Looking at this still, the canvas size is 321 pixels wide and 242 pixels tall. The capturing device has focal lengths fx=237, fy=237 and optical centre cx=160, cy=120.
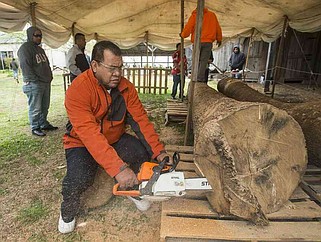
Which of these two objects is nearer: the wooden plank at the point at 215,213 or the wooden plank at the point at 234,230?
the wooden plank at the point at 234,230

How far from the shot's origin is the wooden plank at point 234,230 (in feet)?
4.20

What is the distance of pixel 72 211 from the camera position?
1.87 m

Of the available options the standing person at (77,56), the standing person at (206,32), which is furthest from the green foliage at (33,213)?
the standing person at (77,56)

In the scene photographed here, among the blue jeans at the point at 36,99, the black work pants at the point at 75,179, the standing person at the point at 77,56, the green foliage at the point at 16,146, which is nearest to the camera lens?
the black work pants at the point at 75,179

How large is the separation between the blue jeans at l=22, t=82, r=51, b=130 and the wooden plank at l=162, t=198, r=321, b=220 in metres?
3.32

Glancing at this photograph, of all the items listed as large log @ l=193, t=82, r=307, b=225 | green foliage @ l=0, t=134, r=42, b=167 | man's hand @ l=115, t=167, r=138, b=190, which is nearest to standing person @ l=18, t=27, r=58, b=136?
green foliage @ l=0, t=134, r=42, b=167

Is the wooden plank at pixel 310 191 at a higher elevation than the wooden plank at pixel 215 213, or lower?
higher

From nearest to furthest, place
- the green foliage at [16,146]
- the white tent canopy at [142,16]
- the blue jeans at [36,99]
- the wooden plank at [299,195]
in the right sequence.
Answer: the wooden plank at [299,195] → the green foliage at [16,146] → the blue jeans at [36,99] → the white tent canopy at [142,16]

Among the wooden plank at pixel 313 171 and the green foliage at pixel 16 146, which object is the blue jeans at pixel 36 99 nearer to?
the green foliage at pixel 16 146

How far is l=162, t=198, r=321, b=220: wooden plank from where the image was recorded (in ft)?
4.71

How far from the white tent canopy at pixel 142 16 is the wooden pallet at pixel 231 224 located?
374 cm

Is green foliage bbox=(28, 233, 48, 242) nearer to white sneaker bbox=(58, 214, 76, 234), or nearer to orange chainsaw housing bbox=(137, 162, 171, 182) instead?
white sneaker bbox=(58, 214, 76, 234)

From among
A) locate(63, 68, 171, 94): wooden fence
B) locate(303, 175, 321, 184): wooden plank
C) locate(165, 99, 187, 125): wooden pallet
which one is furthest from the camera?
locate(63, 68, 171, 94): wooden fence

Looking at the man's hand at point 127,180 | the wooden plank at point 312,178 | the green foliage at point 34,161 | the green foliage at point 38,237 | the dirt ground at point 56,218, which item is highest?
the man's hand at point 127,180
